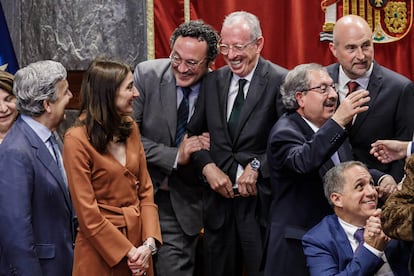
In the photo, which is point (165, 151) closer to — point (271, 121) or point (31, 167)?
point (271, 121)

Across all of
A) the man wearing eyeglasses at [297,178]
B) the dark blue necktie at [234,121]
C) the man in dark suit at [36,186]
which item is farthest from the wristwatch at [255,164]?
the man in dark suit at [36,186]

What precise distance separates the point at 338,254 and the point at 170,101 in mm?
1338

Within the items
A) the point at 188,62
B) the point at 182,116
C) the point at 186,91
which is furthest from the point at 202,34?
the point at 182,116

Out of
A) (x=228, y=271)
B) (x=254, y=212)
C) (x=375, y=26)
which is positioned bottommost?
(x=228, y=271)

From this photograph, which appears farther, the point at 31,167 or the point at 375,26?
the point at 375,26

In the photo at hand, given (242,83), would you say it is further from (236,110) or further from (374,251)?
(374,251)

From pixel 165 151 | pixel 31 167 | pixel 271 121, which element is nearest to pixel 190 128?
pixel 165 151

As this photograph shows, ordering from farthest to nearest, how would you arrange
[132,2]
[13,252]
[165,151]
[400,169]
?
[132,2] → [165,151] → [400,169] → [13,252]

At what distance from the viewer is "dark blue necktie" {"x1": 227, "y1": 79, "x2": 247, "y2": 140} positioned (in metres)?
4.36

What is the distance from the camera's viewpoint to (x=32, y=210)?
3.68 metres

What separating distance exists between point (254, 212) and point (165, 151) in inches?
22.8

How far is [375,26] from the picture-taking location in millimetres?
5129

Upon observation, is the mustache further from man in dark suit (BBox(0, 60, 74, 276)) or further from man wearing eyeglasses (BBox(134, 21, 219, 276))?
man in dark suit (BBox(0, 60, 74, 276))

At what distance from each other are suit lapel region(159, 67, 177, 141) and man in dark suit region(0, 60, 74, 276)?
787mm
